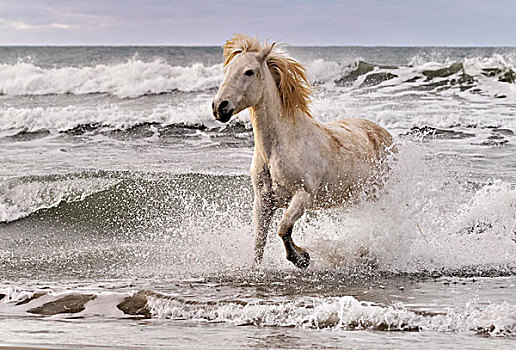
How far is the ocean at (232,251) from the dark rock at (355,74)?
7.81 meters

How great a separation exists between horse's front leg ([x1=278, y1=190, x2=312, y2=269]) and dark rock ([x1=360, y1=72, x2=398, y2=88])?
16055 millimetres

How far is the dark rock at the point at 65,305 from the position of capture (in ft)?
15.4

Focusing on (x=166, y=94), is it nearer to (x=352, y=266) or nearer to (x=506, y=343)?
(x=352, y=266)

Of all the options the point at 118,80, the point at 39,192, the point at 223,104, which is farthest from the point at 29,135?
the point at 223,104

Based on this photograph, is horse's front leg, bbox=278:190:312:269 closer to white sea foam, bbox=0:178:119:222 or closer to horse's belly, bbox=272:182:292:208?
horse's belly, bbox=272:182:292:208

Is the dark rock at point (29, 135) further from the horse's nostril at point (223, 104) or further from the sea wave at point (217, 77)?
the horse's nostril at point (223, 104)

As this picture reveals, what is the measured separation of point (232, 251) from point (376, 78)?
16452 mm

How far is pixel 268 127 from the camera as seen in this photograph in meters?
5.48

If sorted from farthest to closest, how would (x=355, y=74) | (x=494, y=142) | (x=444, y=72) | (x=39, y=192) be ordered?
(x=355, y=74) < (x=444, y=72) < (x=494, y=142) < (x=39, y=192)

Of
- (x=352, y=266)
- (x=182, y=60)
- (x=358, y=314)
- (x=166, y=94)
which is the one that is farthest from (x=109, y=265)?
(x=182, y=60)

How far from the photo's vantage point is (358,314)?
14.1 ft

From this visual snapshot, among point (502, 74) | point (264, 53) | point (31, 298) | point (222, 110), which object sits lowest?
point (31, 298)

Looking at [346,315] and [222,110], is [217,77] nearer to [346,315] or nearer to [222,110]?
[222,110]

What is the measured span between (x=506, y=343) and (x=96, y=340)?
2213mm
